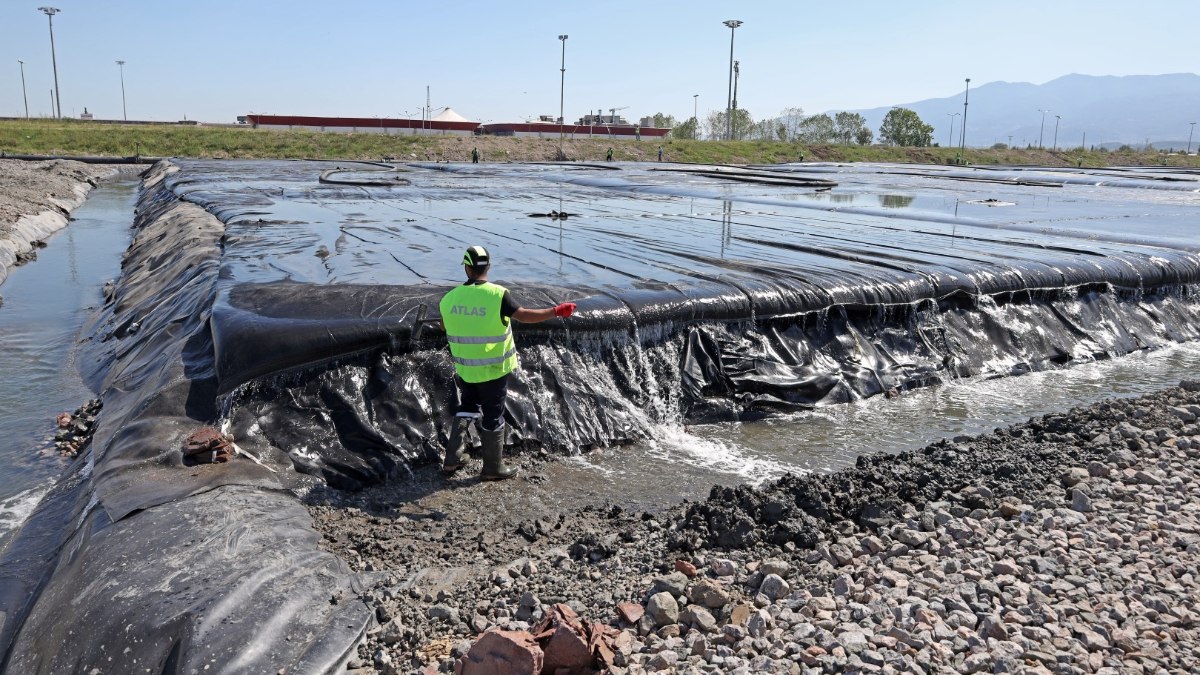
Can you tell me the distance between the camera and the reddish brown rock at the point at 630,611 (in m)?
4.18

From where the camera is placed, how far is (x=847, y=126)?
3733 inches

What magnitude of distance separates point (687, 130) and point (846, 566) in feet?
323

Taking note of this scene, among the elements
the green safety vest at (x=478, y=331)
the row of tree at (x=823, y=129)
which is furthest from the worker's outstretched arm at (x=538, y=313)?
the row of tree at (x=823, y=129)

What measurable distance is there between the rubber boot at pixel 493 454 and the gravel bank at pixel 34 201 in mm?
14021

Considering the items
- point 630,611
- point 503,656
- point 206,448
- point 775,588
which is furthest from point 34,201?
point 775,588

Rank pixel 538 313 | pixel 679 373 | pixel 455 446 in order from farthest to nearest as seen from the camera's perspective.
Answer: pixel 679 373, pixel 455 446, pixel 538 313

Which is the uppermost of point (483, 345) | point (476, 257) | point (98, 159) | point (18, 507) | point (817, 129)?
point (817, 129)

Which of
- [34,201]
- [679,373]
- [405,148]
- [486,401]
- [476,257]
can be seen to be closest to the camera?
[476,257]

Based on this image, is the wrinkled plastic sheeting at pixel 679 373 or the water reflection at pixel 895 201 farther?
the water reflection at pixel 895 201

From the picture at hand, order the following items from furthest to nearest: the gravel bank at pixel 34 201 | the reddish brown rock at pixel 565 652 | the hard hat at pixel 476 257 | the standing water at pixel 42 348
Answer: the gravel bank at pixel 34 201 < the standing water at pixel 42 348 < the hard hat at pixel 476 257 < the reddish brown rock at pixel 565 652

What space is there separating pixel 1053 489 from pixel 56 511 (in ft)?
24.3

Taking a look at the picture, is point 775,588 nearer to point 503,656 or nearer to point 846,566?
point 846,566

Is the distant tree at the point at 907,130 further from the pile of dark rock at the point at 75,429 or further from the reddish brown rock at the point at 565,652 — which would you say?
the reddish brown rock at the point at 565,652

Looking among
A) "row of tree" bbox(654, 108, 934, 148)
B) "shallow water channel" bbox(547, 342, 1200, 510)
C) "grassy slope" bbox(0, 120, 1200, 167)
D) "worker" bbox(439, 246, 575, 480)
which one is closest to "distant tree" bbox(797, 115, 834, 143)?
"row of tree" bbox(654, 108, 934, 148)
